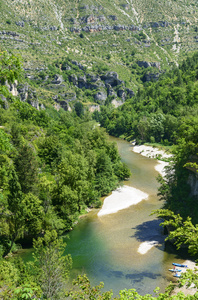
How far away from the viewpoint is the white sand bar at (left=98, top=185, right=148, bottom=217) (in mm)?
46125

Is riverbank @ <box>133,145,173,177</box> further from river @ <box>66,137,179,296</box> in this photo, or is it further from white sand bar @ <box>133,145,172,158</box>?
river @ <box>66,137,179,296</box>

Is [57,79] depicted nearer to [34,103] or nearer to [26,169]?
[34,103]

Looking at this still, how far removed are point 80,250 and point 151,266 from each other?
8374mm

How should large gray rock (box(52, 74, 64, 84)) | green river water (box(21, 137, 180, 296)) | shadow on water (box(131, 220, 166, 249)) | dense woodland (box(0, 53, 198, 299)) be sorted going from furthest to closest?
large gray rock (box(52, 74, 64, 84)), shadow on water (box(131, 220, 166, 249)), green river water (box(21, 137, 180, 296)), dense woodland (box(0, 53, 198, 299))

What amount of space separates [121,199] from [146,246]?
16.2m

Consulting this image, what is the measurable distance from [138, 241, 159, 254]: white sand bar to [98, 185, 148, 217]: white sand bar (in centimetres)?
1053

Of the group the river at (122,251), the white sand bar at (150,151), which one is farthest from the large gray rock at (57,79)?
the river at (122,251)

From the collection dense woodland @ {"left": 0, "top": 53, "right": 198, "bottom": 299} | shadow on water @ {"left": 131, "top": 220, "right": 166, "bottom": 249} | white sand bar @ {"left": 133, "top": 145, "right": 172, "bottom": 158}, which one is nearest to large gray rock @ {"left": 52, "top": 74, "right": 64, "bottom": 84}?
white sand bar @ {"left": 133, "top": 145, "right": 172, "bottom": 158}

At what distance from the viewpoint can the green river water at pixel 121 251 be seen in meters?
27.9

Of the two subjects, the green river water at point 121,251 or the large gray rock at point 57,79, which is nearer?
the green river water at point 121,251

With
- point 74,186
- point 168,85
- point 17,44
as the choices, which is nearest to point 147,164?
point 74,186

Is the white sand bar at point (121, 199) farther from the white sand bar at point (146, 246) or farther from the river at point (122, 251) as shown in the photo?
the white sand bar at point (146, 246)

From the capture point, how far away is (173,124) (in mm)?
98875

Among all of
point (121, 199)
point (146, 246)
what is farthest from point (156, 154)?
point (146, 246)
